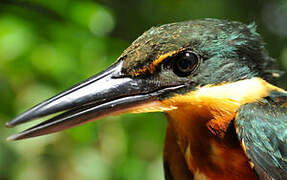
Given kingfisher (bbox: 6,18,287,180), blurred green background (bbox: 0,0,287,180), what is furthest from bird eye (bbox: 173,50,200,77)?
blurred green background (bbox: 0,0,287,180)

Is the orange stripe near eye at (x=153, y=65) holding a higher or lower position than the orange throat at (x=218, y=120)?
higher

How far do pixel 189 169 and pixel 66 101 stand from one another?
0.65m

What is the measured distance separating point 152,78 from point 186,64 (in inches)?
5.4

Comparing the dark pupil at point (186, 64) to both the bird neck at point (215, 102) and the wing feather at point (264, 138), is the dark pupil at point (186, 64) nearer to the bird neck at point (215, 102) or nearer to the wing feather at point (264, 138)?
the bird neck at point (215, 102)

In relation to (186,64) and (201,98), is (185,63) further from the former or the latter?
(201,98)

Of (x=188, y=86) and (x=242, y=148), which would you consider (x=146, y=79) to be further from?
(x=242, y=148)

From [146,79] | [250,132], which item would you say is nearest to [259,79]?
[250,132]

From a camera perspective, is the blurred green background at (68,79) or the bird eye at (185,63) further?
the blurred green background at (68,79)

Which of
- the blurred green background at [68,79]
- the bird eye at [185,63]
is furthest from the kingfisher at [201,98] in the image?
the blurred green background at [68,79]

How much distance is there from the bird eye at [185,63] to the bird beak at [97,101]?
0.06 m

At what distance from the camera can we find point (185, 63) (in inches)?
59.0

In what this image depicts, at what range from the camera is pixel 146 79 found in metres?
1.52

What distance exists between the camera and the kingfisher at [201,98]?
1.47 meters

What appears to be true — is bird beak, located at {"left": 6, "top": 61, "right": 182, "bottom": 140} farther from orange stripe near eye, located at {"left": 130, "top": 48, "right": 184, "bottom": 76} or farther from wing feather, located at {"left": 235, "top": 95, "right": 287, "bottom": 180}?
wing feather, located at {"left": 235, "top": 95, "right": 287, "bottom": 180}
